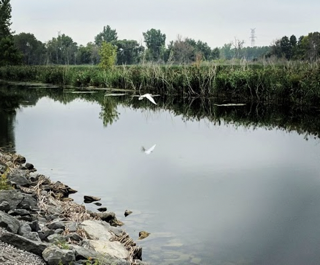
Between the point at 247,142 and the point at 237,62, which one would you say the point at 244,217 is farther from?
the point at 237,62

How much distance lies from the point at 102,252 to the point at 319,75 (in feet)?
50.6

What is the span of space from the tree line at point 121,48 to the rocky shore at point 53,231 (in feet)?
150

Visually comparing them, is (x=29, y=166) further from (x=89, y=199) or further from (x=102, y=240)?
(x=102, y=240)

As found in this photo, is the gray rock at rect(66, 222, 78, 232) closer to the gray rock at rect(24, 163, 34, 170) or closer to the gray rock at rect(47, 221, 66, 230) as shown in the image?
the gray rock at rect(47, 221, 66, 230)

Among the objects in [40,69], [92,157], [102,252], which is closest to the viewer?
[102,252]

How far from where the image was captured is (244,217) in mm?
6461

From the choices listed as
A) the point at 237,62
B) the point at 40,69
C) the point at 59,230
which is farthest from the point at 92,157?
the point at 40,69

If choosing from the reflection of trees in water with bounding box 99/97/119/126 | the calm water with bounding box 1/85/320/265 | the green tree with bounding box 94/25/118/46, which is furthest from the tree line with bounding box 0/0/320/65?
the calm water with bounding box 1/85/320/265

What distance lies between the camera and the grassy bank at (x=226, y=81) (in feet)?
63.1

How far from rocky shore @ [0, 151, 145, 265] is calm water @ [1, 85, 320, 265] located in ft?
1.13

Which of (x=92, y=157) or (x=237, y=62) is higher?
(x=237, y=62)

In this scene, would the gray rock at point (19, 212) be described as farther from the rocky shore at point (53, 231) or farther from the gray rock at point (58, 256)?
the gray rock at point (58, 256)

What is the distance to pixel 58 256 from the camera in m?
3.94

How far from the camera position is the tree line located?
179 feet
